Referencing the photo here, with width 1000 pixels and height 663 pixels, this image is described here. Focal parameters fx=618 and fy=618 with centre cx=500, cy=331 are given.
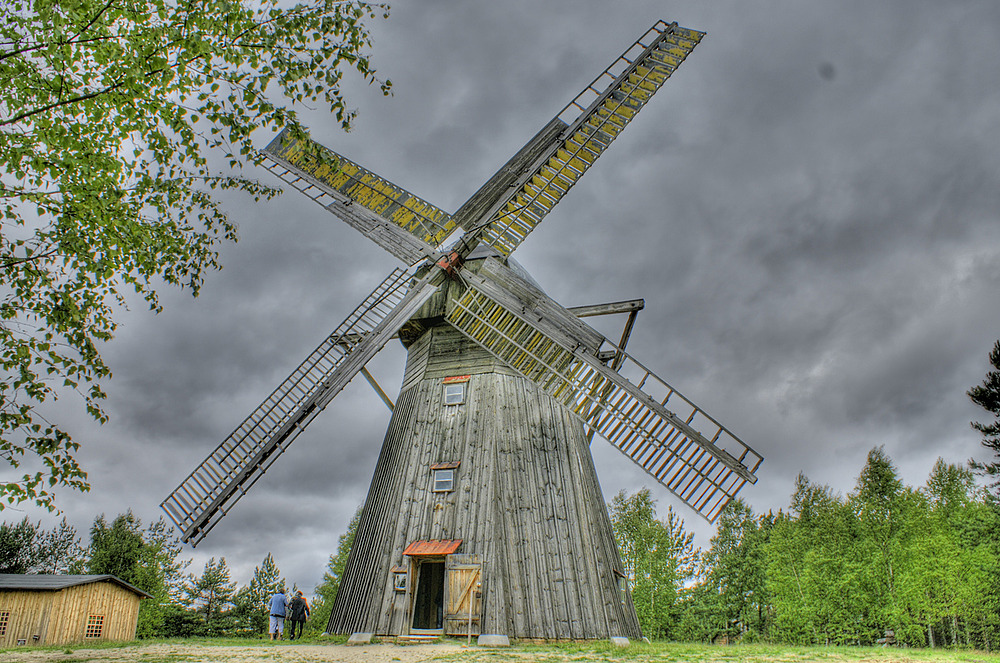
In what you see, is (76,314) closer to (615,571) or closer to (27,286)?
(27,286)

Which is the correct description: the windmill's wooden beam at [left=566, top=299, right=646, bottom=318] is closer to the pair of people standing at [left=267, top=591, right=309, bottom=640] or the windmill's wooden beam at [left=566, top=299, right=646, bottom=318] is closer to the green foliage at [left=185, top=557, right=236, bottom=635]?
the pair of people standing at [left=267, top=591, right=309, bottom=640]

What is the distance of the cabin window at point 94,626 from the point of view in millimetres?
21750

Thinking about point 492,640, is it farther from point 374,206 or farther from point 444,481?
point 374,206

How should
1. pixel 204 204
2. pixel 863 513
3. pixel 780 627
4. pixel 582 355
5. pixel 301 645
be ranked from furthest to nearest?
pixel 780 627 < pixel 863 513 < pixel 582 355 < pixel 301 645 < pixel 204 204

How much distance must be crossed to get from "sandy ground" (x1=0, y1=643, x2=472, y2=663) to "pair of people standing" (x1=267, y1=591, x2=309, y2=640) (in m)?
3.68

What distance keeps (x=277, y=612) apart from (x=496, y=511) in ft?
22.5

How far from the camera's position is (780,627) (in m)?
34.8

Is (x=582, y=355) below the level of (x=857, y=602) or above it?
above

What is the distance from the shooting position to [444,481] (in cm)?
1448

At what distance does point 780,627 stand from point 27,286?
39.1 m

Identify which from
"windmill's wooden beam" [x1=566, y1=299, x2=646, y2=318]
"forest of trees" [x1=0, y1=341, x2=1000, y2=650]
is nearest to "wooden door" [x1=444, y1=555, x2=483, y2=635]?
"windmill's wooden beam" [x1=566, y1=299, x2=646, y2=318]

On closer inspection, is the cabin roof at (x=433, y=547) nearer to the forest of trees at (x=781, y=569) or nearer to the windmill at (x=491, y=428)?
the windmill at (x=491, y=428)

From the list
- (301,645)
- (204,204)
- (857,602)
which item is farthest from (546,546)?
(857,602)

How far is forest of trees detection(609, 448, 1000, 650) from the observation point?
25484 millimetres
